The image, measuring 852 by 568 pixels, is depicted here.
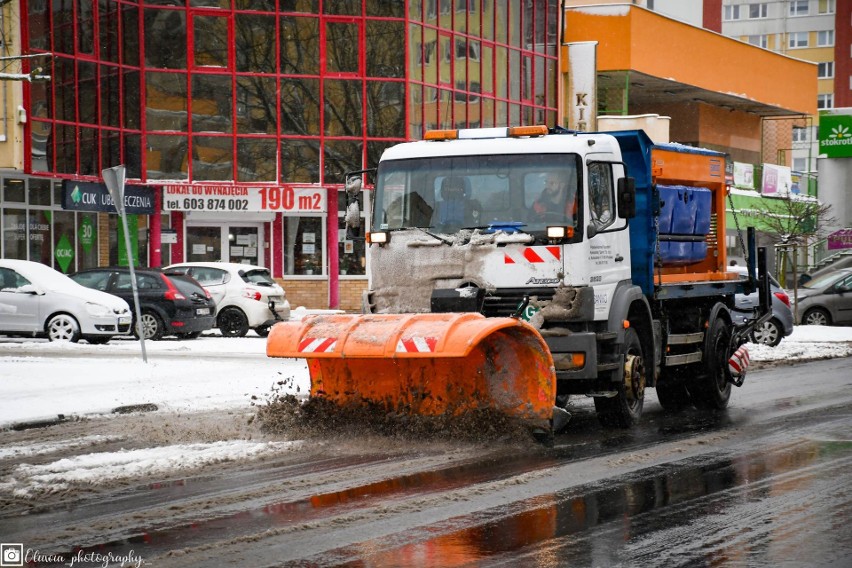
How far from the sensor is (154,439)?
11477mm

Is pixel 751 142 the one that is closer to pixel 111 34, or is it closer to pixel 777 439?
pixel 111 34

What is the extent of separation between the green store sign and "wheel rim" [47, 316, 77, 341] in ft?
154

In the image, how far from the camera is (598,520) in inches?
300

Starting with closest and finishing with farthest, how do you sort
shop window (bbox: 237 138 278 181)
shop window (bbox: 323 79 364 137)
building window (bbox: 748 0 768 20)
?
shop window (bbox: 237 138 278 181), shop window (bbox: 323 79 364 137), building window (bbox: 748 0 768 20)

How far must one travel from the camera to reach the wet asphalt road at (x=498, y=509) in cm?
673

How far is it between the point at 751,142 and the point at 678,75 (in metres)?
13.8

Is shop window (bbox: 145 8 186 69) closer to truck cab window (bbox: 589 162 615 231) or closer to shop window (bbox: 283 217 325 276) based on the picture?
shop window (bbox: 283 217 325 276)

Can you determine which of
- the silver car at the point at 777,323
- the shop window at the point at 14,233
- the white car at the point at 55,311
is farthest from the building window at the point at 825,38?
the white car at the point at 55,311

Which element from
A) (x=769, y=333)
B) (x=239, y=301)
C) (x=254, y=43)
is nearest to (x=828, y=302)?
(x=769, y=333)

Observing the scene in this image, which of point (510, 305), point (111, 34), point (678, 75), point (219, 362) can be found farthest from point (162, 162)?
point (510, 305)

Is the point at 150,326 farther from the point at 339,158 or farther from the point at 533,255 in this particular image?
the point at 533,255

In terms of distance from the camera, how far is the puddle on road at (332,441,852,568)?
6.61m

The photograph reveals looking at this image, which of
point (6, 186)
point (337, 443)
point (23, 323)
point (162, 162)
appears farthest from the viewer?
point (162, 162)

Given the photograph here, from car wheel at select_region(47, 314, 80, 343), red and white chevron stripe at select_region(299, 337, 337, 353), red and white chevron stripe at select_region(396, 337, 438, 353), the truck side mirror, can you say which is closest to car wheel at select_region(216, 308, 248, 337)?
car wheel at select_region(47, 314, 80, 343)
